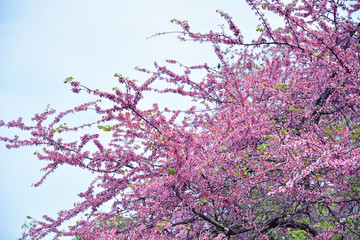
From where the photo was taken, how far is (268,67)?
24.5ft

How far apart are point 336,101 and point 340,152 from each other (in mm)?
3774

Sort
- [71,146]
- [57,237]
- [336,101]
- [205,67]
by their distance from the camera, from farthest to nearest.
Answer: [205,67], [336,101], [57,237], [71,146]

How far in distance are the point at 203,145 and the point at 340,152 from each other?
2.22 metres

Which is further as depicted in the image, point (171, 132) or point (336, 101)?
point (336, 101)

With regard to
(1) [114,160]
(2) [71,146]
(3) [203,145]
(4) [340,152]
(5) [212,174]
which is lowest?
(4) [340,152]

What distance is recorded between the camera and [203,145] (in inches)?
192

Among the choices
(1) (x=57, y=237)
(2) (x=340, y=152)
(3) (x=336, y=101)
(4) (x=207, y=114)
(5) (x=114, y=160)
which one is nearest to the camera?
(2) (x=340, y=152)

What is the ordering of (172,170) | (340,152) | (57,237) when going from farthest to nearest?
(57,237) < (172,170) < (340,152)

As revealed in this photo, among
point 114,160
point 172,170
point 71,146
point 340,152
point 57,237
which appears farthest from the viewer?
point 57,237

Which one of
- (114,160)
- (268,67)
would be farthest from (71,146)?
(268,67)

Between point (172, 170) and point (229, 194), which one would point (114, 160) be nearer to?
point (172, 170)

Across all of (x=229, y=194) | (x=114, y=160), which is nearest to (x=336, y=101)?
(x=229, y=194)

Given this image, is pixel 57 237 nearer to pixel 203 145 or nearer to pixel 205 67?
pixel 203 145

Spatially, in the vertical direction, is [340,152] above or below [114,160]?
below
